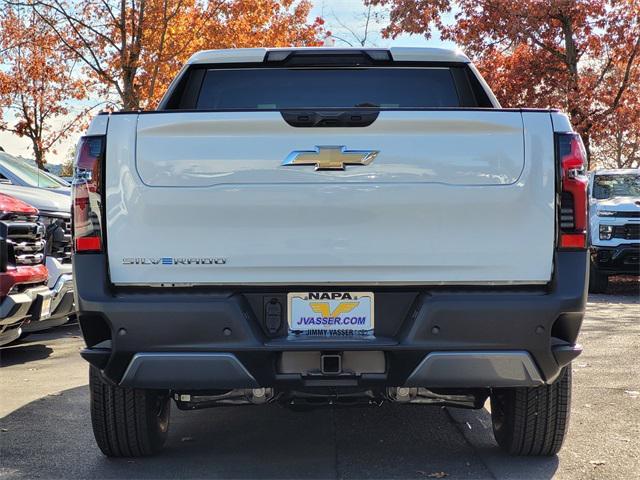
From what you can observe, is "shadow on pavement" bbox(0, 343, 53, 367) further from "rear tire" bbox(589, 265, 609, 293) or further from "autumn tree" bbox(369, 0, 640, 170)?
"autumn tree" bbox(369, 0, 640, 170)

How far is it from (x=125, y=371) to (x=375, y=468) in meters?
1.37

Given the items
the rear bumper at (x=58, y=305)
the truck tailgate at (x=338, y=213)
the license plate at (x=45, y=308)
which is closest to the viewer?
the truck tailgate at (x=338, y=213)

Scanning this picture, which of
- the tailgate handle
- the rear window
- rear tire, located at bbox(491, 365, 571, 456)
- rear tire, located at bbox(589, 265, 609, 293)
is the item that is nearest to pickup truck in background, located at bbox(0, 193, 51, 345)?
the rear window

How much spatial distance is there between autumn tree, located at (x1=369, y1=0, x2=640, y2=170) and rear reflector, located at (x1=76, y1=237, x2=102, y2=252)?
17093 mm

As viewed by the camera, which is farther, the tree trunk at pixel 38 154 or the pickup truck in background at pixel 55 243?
the tree trunk at pixel 38 154

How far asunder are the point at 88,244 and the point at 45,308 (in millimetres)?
3605

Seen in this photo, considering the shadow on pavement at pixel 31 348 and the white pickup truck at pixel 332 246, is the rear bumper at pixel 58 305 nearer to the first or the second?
the shadow on pavement at pixel 31 348

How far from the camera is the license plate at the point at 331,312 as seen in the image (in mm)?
3775

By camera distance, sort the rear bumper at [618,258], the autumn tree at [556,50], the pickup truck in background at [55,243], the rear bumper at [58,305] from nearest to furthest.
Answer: the rear bumper at [58,305] → the pickup truck in background at [55,243] → the rear bumper at [618,258] → the autumn tree at [556,50]

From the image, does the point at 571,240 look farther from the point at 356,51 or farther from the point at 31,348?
the point at 31,348

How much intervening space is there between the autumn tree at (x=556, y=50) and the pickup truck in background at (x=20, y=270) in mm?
14856

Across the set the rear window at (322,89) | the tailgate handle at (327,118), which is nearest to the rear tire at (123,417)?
the tailgate handle at (327,118)

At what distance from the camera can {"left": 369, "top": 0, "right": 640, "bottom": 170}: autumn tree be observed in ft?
64.2

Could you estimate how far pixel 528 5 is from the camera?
64.7ft
